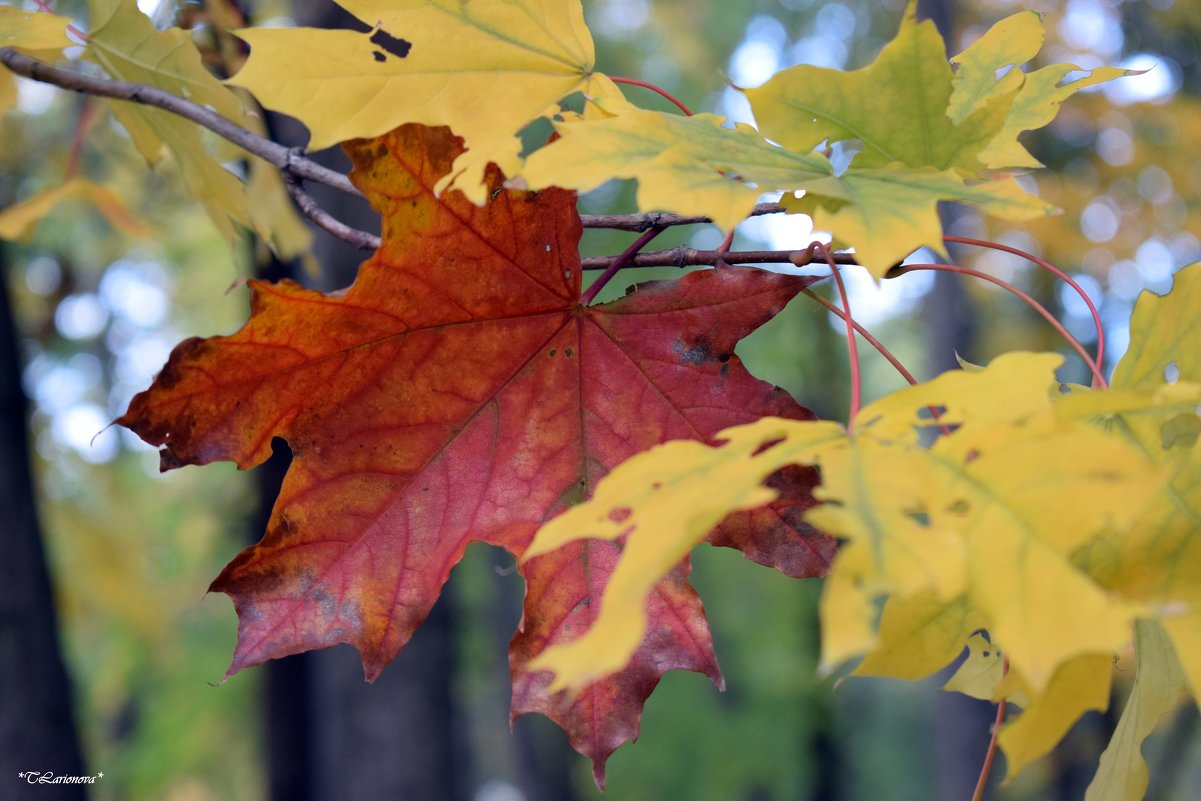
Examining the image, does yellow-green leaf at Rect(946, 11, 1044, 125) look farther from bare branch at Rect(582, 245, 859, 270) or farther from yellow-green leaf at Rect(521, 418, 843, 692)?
yellow-green leaf at Rect(521, 418, 843, 692)

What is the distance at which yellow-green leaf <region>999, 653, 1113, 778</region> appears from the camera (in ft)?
2.06

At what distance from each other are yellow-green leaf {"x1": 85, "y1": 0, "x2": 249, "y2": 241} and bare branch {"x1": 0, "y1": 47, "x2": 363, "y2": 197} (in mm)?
67

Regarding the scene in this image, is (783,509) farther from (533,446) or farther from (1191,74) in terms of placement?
(1191,74)

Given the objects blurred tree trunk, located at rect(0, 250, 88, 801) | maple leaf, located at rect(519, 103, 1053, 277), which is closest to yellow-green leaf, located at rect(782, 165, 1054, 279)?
maple leaf, located at rect(519, 103, 1053, 277)

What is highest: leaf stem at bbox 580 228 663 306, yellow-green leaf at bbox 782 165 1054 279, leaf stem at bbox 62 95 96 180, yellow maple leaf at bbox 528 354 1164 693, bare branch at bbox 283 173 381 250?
leaf stem at bbox 62 95 96 180

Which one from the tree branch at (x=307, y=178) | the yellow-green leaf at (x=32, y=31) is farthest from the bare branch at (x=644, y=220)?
the yellow-green leaf at (x=32, y=31)

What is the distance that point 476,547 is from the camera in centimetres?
949

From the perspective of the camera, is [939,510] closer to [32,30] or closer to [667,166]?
[667,166]

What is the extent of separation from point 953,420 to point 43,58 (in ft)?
4.48

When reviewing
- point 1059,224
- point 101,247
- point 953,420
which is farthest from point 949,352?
point 101,247

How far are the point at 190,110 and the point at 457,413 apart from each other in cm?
52

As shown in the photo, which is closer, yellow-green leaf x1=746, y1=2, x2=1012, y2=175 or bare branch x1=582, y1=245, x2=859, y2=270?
yellow-green leaf x1=746, y1=2, x2=1012, y2=175

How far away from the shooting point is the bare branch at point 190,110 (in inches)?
39.2

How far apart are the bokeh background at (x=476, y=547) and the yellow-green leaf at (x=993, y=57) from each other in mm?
249
